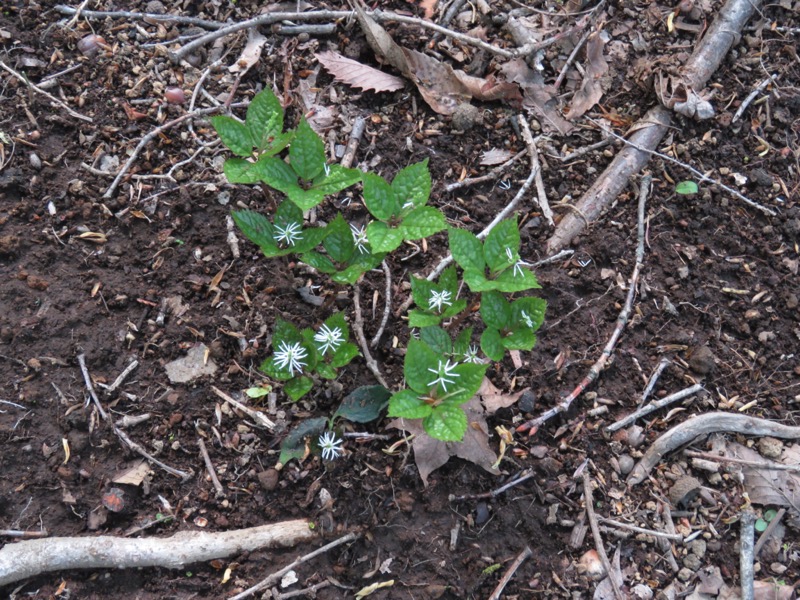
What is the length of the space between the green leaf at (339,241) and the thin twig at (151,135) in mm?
1132

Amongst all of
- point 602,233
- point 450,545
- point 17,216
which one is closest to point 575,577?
point 450,545

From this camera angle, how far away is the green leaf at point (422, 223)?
2.09 metres

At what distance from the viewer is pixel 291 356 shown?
2.25m

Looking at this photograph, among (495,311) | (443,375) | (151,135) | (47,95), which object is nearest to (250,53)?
(151,135)

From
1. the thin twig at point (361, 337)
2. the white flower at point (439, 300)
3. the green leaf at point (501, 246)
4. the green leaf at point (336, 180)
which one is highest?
the green leaf at point (501, 246)

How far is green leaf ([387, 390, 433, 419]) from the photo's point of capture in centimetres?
197

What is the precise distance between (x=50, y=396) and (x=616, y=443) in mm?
2254

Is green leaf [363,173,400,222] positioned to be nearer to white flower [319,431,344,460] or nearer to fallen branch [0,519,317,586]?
white flower [319,431,344,460]

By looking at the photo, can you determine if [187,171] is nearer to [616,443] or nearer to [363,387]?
[363,387]

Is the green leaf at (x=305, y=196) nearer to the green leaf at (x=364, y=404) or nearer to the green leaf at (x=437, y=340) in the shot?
the green leaf at (x=437, y=340)

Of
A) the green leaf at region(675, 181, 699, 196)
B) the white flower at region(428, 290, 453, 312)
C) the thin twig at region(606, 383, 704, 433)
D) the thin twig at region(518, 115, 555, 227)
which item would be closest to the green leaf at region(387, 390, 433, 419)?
the white flower at region(428, 290, 453, 312)

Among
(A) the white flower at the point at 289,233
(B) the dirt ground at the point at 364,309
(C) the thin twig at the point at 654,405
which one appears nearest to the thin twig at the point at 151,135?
(B) the dirt ground at the point at 364,309

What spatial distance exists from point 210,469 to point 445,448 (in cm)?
90

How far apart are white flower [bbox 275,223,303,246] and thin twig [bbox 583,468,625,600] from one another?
1.44 meters
